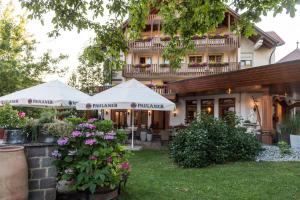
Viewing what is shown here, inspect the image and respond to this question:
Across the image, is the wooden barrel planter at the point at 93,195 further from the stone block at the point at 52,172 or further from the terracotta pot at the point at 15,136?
the terracotta pot at the point at 15,136

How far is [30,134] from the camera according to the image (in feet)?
14.8

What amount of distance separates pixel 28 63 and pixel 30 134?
1351 cm

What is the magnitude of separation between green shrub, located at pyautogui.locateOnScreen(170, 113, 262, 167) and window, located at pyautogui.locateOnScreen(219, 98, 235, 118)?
9295 mm

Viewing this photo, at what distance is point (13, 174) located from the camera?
3775 millimetres

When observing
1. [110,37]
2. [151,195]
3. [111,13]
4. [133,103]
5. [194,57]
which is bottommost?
[151,195]

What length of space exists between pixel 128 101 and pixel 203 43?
1306 centimetres

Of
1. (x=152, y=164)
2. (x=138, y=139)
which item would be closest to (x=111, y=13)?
(x=152, y=164)

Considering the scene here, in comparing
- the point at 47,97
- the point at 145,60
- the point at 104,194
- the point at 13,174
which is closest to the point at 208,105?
the point at 145,60

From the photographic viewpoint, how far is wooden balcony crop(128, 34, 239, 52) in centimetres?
2147

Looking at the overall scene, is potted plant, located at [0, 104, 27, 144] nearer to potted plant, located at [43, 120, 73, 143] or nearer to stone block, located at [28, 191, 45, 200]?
potted plant, located at [43, 120, 73, 143]

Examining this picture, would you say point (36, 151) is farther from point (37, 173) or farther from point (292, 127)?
point (292, 127)

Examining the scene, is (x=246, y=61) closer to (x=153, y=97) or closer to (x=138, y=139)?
(x=138, y=139)

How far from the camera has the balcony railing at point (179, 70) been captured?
71.6ft

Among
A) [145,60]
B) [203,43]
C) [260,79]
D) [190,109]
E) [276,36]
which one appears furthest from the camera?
[276,36]
